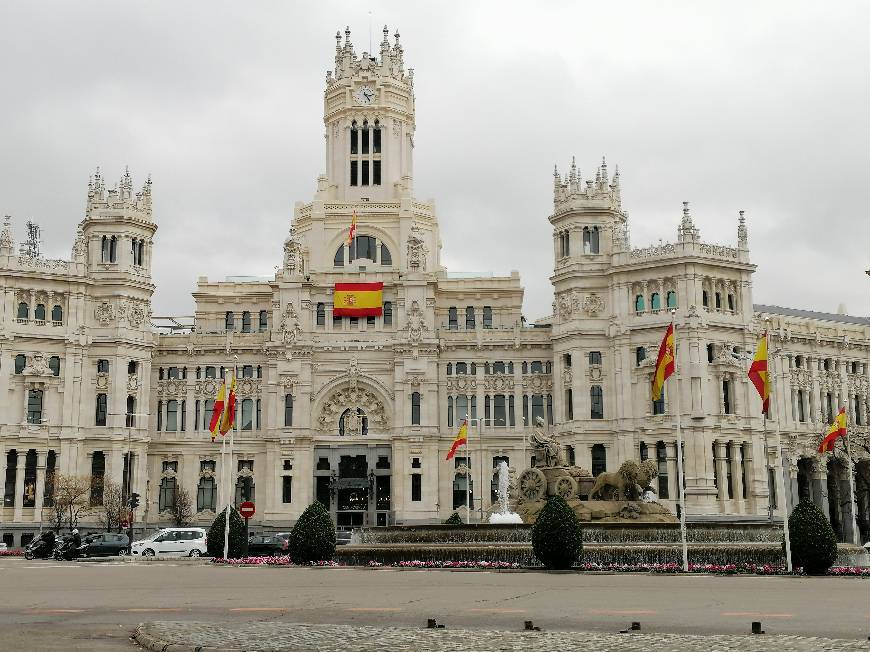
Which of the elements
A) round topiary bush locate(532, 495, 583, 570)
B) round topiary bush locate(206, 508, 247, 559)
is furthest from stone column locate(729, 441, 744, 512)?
round topiary bush locate(532, 495, 583, 570)

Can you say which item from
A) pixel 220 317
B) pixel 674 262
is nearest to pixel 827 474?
pixel 674 262

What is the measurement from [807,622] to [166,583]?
72.6 feet

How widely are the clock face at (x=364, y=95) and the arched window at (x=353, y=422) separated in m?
33.5

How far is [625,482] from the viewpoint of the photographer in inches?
2109

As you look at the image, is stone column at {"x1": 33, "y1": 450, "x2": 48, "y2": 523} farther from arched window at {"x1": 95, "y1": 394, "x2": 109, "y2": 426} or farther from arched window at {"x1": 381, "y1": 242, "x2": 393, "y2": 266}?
arched window at {"x1": 381, "y1": 242, "x2": 393, "y2": 266}

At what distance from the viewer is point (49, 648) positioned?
18.4 meters

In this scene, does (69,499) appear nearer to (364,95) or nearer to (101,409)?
(101,409)

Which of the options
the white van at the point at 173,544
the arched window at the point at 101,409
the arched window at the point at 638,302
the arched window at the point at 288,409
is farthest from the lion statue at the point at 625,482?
the arched window at the point at 101,409

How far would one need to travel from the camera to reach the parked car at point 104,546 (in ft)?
205

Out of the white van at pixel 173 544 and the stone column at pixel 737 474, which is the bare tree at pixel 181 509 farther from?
the stone column at pixel 737 474

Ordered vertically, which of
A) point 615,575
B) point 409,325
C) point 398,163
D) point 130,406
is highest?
point 398,163

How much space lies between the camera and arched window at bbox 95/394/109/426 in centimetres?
9625

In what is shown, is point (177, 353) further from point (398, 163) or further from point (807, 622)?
point (807, 622)

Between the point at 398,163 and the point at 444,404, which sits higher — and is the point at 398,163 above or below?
above
